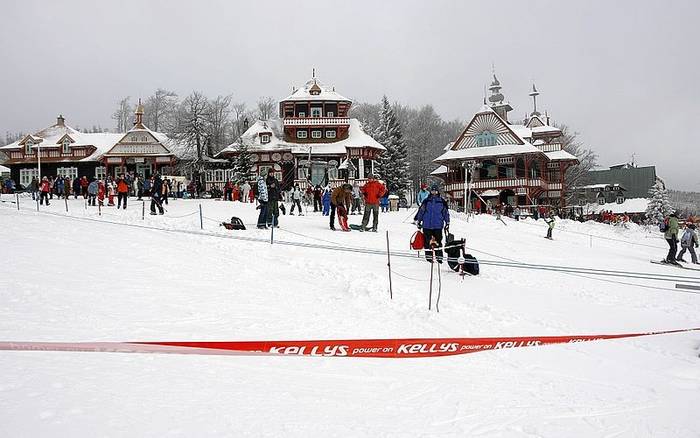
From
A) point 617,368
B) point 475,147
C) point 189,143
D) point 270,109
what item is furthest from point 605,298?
point 270,109

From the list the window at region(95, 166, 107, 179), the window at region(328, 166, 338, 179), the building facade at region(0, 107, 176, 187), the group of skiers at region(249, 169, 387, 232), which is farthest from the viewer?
the window at region(95, 166, 107, 179)

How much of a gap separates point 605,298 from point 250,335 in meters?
7.63

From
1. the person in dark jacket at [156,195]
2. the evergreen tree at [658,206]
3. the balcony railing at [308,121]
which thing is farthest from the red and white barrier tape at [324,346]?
the evergreen tree at [658,206]

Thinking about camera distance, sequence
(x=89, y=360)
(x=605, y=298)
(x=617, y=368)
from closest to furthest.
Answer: (x=89, y=360) → (x=617, y=368) → (x=605, y=298)

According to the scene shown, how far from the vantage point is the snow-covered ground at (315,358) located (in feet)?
12.1

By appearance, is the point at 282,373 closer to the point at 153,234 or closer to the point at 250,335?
the point at 250,335

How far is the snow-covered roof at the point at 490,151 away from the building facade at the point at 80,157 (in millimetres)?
28576

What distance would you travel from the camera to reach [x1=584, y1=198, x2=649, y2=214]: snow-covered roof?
67.7 metres

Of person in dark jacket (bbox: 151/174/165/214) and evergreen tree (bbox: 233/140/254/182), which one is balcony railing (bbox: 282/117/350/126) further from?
person in dark jacket (bbox: 151/174/165/214)

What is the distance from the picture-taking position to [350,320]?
6938 mm

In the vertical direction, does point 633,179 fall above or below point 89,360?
above

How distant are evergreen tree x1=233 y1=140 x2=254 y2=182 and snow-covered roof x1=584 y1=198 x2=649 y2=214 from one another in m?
46.1

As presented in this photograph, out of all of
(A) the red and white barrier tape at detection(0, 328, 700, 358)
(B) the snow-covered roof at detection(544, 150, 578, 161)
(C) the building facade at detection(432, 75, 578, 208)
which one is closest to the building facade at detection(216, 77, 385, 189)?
(C) the building facade at detection(432, 75, 578, 208)

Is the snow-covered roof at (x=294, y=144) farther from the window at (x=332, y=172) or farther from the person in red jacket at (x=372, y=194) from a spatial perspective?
the person in red jacket at (x=372, y=194)
